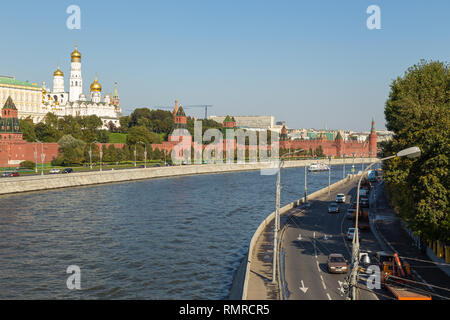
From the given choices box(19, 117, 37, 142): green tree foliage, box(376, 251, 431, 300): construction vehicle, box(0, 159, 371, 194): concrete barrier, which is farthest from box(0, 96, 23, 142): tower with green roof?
box(376, 251, 431, 300): construction vehicle

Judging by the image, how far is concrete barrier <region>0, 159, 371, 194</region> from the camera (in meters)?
58.2

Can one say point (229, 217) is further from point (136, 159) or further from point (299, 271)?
point (136, 159)

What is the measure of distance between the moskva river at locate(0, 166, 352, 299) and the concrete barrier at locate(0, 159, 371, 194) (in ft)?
7.11

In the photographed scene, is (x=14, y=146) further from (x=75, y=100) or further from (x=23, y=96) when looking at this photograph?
(x=75, y=100)

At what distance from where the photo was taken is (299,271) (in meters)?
22.9

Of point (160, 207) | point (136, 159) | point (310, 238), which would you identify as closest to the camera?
point (310, 238)

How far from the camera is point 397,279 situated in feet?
71.9

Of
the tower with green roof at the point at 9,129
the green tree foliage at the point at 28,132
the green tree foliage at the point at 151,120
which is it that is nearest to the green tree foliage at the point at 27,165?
the tower with green roof at the point at 9,129

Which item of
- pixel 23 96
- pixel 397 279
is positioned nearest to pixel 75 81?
pixel 23 96

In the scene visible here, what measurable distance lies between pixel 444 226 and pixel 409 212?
192 inches

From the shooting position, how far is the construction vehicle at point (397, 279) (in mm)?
19156

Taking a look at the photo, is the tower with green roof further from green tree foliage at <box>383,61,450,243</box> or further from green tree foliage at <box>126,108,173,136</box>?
green tree foliage at <box>383,61,450,243</box>
